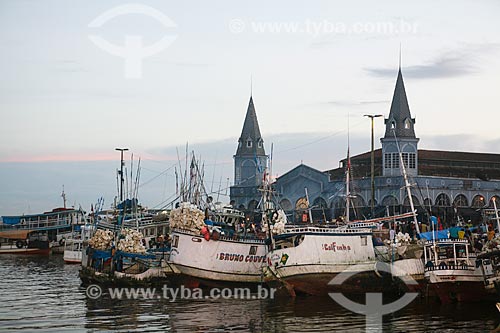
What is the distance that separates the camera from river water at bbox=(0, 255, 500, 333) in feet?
108

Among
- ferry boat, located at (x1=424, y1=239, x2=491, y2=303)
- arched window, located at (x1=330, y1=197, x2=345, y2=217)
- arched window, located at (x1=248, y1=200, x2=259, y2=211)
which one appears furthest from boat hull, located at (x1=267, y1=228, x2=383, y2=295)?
arched window, located at (x1=248, y1=200, x2=259, y2=211)

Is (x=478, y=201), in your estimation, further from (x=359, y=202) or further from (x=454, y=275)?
(x=454, y=275)

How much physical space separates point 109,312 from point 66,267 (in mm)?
35074

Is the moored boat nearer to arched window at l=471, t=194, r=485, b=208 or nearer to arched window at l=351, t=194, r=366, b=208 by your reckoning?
arched window at l=351, t=194, r=366, b=208

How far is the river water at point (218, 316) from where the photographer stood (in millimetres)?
32844

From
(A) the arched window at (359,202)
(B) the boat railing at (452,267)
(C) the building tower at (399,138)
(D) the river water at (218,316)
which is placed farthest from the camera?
(C) the building tower at (399,138)

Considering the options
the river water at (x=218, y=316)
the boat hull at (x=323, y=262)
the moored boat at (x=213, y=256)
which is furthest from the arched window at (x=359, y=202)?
the river water at (x=218, y=316)

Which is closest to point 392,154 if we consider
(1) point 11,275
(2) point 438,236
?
(1) point 11,275

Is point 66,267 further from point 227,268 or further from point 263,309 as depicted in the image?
point 263,309

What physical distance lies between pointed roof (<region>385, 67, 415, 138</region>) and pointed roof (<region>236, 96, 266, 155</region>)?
2930 centimetres

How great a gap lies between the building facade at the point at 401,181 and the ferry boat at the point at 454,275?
144 ft

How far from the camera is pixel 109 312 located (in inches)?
1483

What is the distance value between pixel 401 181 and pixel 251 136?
38.5 metres

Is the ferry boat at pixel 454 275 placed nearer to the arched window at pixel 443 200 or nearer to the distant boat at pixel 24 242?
the arched window at pixel 443 200
